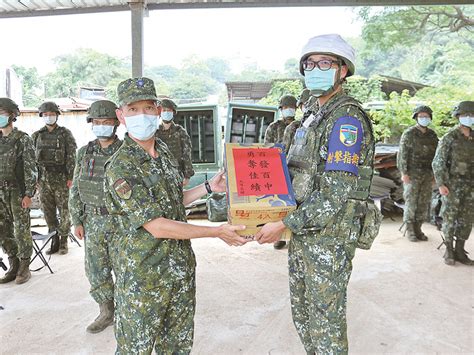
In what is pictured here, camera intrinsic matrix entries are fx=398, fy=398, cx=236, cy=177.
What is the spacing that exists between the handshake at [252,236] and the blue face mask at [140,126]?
57 cm

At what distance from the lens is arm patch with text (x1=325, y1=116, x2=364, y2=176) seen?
1.91 m

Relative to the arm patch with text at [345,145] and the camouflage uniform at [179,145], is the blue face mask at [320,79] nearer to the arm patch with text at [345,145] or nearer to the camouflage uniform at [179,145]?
the arm patch with text at [345,145]

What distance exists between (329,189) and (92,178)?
2.01 meters

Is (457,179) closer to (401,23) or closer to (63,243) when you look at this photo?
(63,243)

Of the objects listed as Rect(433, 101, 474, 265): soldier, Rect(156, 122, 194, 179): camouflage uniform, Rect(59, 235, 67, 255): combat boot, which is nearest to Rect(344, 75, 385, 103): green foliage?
Rect(433, 101, 474, 265): soldier

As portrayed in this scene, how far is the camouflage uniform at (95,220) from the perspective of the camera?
3033mm

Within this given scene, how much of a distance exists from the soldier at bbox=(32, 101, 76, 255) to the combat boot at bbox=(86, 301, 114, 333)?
7.94ft

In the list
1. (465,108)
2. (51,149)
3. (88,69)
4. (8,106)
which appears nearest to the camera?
(8,106)

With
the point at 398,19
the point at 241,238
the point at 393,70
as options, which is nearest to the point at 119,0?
the point at 241,238

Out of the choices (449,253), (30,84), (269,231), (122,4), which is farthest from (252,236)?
(30,84)

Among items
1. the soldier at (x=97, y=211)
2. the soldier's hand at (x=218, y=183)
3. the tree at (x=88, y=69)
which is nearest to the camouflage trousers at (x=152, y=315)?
the soldier's hand at (x=218, y=183)

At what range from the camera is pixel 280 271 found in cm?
455

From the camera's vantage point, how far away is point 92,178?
315 centimetres

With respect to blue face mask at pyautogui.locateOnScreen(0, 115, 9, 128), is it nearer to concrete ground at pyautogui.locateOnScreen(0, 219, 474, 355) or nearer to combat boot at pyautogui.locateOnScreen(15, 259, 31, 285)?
combat boot at pyautogui.locateOnScreen(15, 259, 31, 285)
